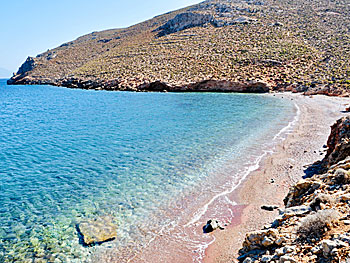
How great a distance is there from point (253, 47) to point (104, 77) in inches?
1484

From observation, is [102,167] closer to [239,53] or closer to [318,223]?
[318,223]

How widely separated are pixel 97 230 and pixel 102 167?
5943mm

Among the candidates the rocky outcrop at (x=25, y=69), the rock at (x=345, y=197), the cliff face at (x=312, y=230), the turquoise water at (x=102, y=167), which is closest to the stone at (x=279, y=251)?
the cliff face at (x=312, y=230)

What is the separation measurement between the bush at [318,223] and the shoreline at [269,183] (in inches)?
103

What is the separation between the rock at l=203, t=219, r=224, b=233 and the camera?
8539 mm

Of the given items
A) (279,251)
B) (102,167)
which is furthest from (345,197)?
(102,167)

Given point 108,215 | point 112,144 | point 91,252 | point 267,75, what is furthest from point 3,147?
point 267,75

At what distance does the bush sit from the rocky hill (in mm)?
40608

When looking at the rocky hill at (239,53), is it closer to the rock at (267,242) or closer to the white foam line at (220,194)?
the white foam line at (220,194)

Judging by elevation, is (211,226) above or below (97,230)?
below

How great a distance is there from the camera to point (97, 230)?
28.6 ft

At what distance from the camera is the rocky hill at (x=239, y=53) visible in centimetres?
4947

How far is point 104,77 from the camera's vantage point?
6575cm

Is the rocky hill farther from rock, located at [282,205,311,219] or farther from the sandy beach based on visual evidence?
rock, located at [282,205,311,219]
